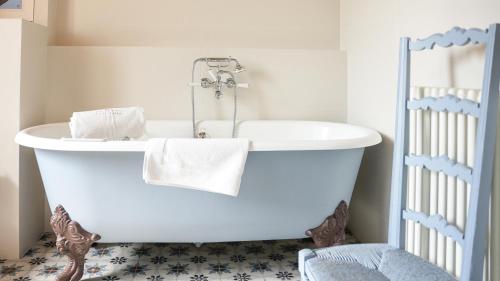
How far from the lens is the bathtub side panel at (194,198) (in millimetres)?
1677

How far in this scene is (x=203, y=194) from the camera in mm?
1700

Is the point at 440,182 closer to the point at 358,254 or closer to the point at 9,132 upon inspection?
the point at 358,254

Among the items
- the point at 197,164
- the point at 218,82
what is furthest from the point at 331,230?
the point at 218,82

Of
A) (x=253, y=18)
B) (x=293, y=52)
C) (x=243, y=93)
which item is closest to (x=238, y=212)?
(x=243, y=93)

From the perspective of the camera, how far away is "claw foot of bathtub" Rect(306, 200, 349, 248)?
1.81m

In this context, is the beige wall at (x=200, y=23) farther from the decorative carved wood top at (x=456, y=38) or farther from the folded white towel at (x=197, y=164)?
the decorative carved wood top at (x=456, y=38)

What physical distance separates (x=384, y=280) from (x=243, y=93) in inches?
69.3

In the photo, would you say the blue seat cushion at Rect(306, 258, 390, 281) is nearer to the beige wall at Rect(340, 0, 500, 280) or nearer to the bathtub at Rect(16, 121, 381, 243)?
the beige wall at Rect(340, 0, 500, 280)

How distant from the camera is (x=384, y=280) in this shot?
1060 millimetres

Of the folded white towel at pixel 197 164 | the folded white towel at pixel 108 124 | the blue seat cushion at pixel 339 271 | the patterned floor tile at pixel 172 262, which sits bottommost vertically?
the patterned floor tile at pixel 172 262

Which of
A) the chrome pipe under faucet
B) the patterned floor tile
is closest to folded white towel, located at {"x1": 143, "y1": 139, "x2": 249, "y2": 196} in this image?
the patterned floor tile

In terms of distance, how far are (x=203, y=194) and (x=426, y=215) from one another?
0.89 meters

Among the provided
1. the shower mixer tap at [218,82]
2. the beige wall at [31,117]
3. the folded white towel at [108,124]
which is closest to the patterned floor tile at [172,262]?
the beige wall at [31,117]

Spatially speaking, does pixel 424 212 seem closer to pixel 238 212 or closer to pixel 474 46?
pixel 474 46
